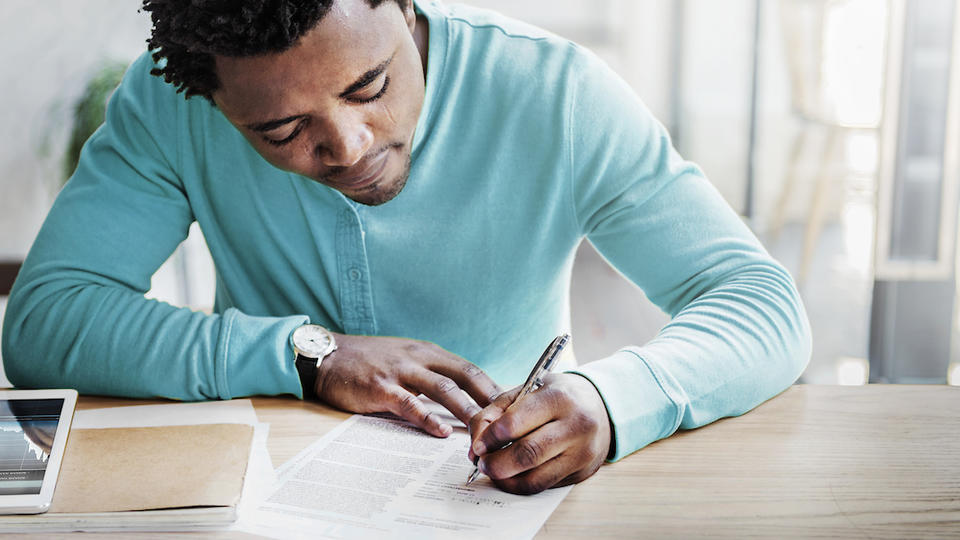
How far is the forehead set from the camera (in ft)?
2.80

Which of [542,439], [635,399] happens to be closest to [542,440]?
[542,439]

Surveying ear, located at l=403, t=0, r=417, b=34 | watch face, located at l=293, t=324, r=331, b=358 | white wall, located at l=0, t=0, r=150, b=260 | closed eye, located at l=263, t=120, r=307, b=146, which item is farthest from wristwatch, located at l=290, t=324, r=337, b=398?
white wall, located at l=0, t=0, r=150, b=260

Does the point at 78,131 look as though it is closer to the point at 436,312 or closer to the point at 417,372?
the point at 436,312

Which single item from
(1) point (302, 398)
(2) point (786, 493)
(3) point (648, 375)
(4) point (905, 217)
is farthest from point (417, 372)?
(4) point (905, 217)

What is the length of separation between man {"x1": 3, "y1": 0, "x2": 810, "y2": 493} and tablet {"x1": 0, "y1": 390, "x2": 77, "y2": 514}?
0.10 metres

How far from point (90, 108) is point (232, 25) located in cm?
154

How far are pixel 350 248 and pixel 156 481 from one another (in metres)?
0.47

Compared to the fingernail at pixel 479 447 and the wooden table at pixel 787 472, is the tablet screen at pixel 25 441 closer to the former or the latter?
the wooden table at pixel 787 472

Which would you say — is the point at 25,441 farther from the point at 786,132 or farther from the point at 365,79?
the point at 786,132

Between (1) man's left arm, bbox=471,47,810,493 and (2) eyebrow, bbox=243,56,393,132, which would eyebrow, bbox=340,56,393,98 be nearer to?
(2) eyebrow, bbox=243,56,393,132

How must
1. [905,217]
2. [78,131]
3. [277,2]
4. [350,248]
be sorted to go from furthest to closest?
[905,217], [78,131], [350,248], [277,2]

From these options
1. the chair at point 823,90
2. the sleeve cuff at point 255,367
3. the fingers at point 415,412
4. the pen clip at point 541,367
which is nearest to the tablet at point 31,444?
the sleeve cuff at point 255,367

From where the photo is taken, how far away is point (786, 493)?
72cm

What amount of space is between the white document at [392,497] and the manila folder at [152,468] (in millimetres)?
49
